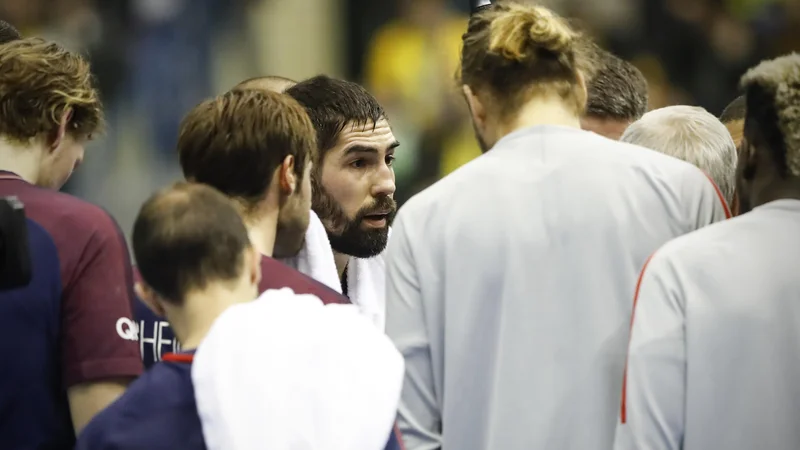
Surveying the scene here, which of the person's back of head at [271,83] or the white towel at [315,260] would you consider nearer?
the white towel at [315,260]

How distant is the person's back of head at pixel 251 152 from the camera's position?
220 centimetres

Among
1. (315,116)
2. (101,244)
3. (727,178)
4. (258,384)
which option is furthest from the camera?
(315,116)

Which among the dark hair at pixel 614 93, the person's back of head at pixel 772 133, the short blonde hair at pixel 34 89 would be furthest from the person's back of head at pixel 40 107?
the dark hair at pixel 614 93

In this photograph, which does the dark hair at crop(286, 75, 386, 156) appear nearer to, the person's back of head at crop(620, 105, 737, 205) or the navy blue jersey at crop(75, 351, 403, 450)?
the person's back of head at crop(620, 105, 737, 205)

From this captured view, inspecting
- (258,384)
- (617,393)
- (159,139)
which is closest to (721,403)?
(617,393)

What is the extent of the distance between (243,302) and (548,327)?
549 mm

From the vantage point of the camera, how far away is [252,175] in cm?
220

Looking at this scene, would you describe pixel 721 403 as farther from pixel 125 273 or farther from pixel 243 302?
pixel 125 273

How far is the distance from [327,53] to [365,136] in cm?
385

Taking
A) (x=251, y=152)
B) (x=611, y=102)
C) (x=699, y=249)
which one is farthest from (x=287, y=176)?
Result: (x=611, y=102)

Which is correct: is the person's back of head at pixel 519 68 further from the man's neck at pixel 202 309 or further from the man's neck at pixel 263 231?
the man's neck at pixel 202 309

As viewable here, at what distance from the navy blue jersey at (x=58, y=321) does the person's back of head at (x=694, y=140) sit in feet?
4.06

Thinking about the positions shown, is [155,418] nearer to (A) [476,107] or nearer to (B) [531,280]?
(B) [531,280]

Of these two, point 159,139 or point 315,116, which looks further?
point 159,139
